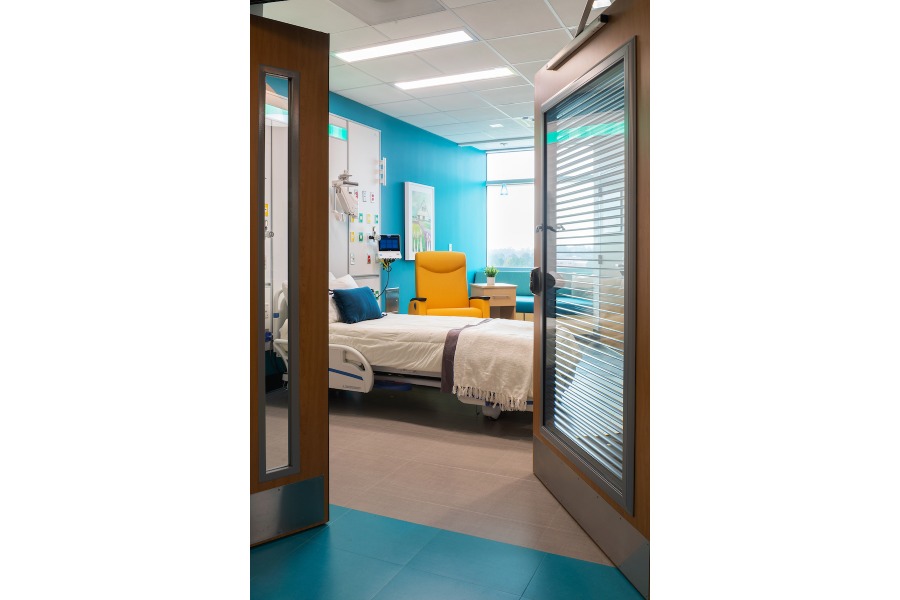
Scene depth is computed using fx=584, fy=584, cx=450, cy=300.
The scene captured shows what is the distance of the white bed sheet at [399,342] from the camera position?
4.07m

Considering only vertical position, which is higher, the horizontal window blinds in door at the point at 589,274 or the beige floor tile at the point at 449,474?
the horizontal window blinds in door at the point at 589,274

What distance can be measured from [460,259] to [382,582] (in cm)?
485

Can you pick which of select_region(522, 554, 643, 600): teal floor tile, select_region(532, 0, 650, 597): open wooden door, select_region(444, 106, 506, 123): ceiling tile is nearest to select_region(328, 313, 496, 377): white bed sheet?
select_region(532, 0, 650, 597): open wooden door

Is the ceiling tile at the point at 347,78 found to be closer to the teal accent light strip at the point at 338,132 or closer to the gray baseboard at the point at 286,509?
the teal accent light strip at the point at 338,132

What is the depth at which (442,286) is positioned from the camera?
6.39m

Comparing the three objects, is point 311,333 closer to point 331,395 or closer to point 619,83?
point 619,83

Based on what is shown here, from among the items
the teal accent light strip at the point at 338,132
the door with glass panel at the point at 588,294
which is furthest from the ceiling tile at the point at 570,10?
the teal accent light strip at the point at 338,132

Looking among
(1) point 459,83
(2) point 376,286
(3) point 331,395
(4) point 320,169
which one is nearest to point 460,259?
(2) point 376,286

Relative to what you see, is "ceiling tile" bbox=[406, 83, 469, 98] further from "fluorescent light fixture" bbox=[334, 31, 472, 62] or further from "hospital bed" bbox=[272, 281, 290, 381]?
"hospital bed" bbox=[272, 281, 290, 381]

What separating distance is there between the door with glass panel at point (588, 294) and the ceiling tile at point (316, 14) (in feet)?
6.80

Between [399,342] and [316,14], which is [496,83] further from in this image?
[399,342]

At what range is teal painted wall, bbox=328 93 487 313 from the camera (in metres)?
7.00

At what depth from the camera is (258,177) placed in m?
2.14

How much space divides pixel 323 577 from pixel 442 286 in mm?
4560
